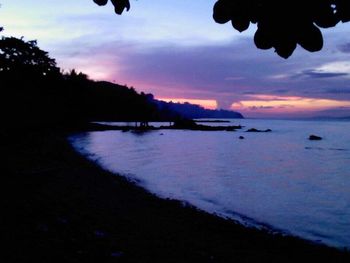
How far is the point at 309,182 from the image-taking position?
30672 millimetres

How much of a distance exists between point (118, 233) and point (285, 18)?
970 centimetres

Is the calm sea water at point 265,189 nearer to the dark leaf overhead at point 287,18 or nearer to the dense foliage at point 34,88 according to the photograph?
the dense foliage at point 34,88

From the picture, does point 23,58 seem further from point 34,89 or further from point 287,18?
point 287,18

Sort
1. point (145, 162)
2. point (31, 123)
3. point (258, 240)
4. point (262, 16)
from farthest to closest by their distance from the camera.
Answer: point (31, 123) → point (145, 162) → point (258, 240) → point (262, 16)

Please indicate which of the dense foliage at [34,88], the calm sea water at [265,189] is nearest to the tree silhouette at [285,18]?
the calm sea water at [265,189]

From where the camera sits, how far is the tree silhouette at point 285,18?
5.61ft

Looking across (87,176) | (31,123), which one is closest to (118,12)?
(87,176)

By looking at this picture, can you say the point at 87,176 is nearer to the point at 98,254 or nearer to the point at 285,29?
the point at 98,254

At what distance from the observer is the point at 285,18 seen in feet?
5.80

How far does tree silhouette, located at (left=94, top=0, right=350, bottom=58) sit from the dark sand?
19.9 feet

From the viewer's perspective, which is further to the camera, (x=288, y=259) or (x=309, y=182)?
(x=309, y=182)

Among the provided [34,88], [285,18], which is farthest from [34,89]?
[285,18]

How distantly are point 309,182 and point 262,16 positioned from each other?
102 feet

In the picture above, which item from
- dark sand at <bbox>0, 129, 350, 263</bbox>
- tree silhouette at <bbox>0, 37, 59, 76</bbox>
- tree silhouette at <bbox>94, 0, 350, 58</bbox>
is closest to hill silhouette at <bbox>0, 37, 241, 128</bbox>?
tree silhouette at <bbox>0, 37, 59, 76</bbox>
